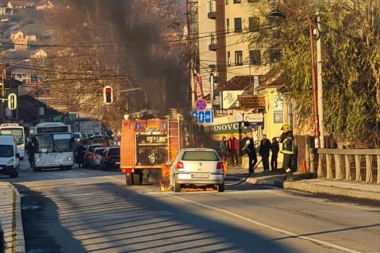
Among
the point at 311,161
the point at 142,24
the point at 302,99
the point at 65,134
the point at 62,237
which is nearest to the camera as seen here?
the point at 62,237

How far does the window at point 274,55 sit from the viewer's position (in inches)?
1752

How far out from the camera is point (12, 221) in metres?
20.9

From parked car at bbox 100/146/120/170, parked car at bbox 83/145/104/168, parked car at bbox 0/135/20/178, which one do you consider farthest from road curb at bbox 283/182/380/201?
parked car at bbox 83/145/104/168

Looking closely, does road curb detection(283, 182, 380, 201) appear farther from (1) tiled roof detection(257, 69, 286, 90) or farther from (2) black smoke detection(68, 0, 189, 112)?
(2) black smoke detection(68, 0, 189, 112)

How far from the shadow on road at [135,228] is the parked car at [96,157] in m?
33.1

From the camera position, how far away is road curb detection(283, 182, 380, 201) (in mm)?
28344

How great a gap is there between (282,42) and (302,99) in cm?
276

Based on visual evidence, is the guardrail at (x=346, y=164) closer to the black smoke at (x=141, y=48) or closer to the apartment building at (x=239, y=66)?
the apartment building at (x=239, y=66)

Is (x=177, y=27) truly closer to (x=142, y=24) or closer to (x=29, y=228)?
(x=142, y=24)

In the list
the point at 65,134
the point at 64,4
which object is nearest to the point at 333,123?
the point at 64,4

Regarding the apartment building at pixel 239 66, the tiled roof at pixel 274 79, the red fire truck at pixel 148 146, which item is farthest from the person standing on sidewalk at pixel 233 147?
the red fire truck at pixel 148 146

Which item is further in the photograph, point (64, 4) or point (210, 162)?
point (64, 4)

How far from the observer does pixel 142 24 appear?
4969 centimetres

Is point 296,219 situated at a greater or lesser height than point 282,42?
lesser
